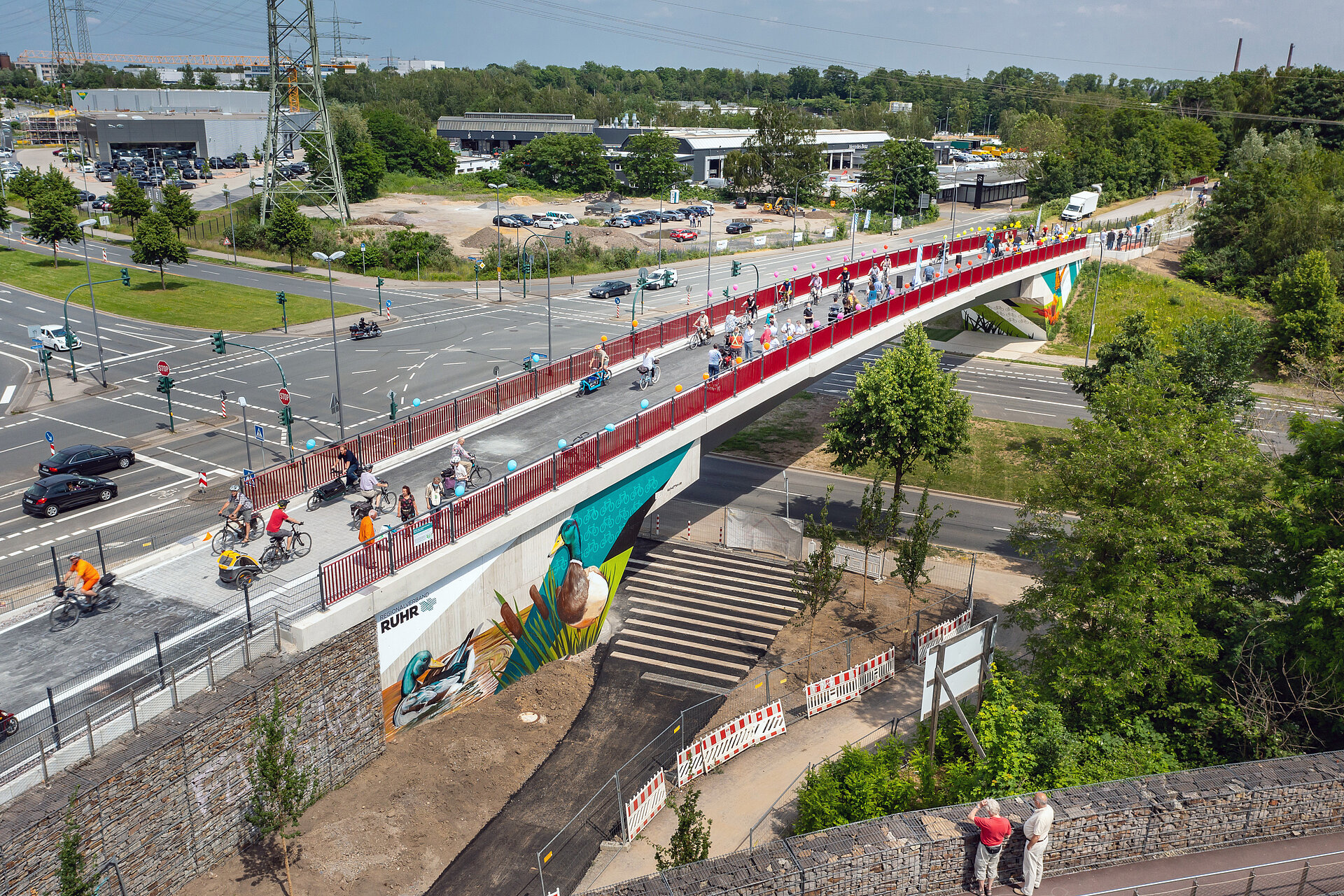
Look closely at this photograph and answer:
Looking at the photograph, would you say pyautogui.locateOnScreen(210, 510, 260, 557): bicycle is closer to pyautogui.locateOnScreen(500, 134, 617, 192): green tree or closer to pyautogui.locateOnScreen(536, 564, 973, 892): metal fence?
pyautogui.locateOnScreen(536, 564, 973, 892): metal fence

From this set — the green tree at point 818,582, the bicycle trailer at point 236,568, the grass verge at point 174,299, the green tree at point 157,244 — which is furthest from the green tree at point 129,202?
the green tree at point 818,582

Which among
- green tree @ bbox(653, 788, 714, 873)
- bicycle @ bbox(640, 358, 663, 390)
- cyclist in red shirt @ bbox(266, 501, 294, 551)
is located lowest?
green tree @ bbox(653, 788, 714, 873)

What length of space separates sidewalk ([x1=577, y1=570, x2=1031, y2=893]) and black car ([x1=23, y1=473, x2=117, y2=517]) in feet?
83.7

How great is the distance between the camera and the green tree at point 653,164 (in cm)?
11888

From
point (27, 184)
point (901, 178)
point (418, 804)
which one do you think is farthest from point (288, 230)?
point (418, 804)

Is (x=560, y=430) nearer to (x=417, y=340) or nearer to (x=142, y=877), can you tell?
(x=142, y=877)

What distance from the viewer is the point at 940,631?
93.1 feet

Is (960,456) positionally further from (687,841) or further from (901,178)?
(901,178)

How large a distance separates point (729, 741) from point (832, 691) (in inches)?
147

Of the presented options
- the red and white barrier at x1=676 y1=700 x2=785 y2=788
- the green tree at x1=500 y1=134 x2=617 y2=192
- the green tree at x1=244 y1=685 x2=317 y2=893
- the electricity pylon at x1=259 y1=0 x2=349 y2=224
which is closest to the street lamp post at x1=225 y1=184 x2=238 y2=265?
the electricity pylon at x1=259 y1=0 x2=349 y2=224

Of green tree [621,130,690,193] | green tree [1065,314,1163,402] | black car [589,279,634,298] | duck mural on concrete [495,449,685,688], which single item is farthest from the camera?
green tree [621,130,690,193]

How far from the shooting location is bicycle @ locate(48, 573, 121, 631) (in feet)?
65.7

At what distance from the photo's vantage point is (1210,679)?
20375 millimetres

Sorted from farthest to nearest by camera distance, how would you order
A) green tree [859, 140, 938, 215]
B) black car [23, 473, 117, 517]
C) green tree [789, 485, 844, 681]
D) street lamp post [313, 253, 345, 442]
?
green tree [859, 140, 938, 215] < black car [23, 473, 117, 517] < street lamp post [313, 253, 345, 442] < green tree [789, 485, 844, 681]
